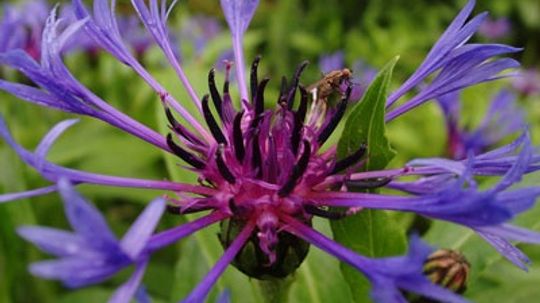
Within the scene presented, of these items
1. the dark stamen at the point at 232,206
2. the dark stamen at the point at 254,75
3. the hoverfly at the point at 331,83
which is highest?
the hoverfly at the point at 331,83

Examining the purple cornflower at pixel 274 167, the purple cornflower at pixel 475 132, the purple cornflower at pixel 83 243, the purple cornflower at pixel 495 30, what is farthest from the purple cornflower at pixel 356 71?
the purple cornflower at pixel 495 30

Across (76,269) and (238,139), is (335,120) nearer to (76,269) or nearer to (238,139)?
(238,139)

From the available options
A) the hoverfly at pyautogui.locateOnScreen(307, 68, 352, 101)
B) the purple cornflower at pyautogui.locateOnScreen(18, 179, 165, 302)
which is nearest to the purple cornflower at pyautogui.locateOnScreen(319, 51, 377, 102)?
the hoverfly at pyautogui.locateOnScreen(307, 68, 352, 101)

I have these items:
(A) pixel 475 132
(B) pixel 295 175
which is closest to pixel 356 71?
(A) pixel 475 132

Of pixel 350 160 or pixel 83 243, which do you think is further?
pixel 350 160

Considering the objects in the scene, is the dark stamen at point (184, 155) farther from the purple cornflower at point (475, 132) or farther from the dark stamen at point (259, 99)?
the purple cornflower at point (475, 132)

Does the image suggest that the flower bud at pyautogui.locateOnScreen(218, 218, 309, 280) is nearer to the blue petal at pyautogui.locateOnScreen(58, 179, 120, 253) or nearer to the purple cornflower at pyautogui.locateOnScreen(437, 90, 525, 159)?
the blue petal at pyautogui.locateOnScreen(58, 179, 120, 253)

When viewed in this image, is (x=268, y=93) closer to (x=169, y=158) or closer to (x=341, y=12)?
(x=169, y=158)
